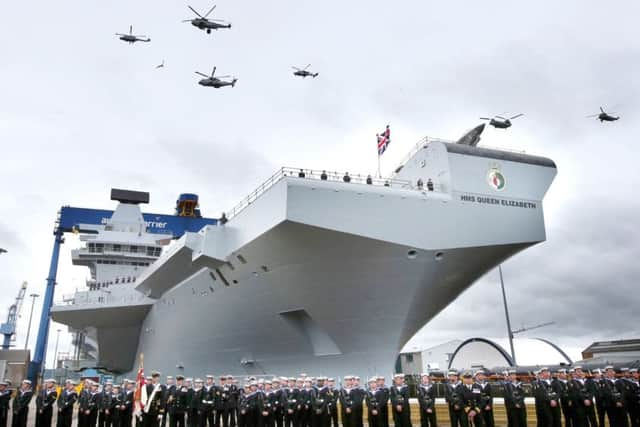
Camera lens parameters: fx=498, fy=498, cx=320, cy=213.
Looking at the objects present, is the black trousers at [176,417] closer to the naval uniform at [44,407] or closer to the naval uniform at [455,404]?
the naval uniform at [44,407]

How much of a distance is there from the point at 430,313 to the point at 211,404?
7888mm

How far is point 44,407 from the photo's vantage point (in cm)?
980

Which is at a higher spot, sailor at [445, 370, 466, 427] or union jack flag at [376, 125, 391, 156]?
union jack flag at [376, 125, 391, 156]

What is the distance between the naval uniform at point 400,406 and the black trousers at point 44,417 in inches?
269

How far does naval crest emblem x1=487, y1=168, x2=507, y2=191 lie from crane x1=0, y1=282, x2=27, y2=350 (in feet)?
179

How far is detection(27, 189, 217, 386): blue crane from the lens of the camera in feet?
110

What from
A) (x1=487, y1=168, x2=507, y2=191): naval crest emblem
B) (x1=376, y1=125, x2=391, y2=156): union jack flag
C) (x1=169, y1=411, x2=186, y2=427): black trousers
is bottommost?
(x1=169, y1=411, x2=186, y2=427): black trousers

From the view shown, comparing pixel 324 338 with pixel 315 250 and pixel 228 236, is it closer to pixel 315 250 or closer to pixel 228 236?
pixel 315 250

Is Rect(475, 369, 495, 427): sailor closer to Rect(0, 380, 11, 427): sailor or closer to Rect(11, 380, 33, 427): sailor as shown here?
Rect(11, 380, 33, 427): sailor

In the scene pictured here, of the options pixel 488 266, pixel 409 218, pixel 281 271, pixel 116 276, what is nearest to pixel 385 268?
pixel 409 218

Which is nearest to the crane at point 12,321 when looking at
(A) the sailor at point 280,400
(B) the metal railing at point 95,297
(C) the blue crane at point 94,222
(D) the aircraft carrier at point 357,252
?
(C) the blue crane at point 94,222

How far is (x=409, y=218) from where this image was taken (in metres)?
12.5

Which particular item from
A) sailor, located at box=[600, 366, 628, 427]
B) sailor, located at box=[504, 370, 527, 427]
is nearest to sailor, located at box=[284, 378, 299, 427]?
sailor, located at box=[504, 370, 527, 427]

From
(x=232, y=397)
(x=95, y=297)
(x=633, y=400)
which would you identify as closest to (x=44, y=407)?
(x=232, y=397)
